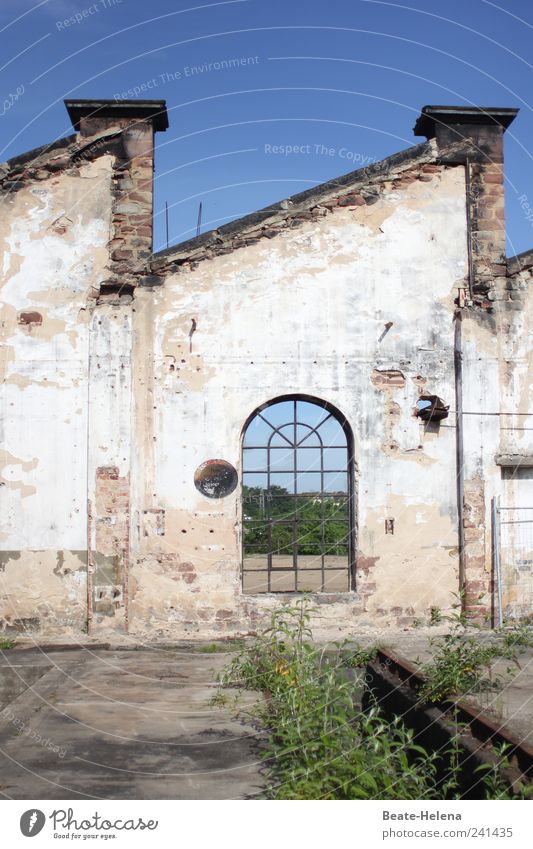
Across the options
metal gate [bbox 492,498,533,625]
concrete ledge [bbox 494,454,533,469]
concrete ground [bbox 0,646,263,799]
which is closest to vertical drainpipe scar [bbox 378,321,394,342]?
concrete ledge [bbox 494,454,533,469]

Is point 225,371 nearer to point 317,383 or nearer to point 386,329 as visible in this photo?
point 317,383

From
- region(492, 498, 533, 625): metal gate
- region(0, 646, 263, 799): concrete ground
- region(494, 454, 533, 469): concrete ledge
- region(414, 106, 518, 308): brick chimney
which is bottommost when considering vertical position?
region(0, 646, 263, 799): concrete ground

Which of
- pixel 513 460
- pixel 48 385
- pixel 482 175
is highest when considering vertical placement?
pixel 482 175

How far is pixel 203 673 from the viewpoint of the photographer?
849 cm

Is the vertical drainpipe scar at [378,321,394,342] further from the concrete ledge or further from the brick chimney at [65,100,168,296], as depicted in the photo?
the brick chimney at [65,100,168,296]

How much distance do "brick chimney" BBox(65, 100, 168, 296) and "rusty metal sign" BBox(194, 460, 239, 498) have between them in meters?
2.57

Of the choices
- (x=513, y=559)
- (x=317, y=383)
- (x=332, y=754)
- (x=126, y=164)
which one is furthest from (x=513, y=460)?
(x=332, y=754)

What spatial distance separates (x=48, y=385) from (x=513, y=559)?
6553 millimetres

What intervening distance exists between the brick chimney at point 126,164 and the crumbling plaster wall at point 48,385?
15 cm

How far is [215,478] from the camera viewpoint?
10.6 m

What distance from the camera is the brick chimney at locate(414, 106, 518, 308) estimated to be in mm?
11125

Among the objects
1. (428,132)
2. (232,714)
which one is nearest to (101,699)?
(232,714)

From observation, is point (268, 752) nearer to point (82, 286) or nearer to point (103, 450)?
point (103, 450)

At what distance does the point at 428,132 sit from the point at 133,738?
9116 millimetres
